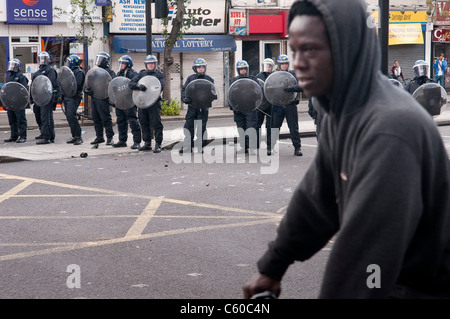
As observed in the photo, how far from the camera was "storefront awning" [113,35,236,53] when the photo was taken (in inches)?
1048

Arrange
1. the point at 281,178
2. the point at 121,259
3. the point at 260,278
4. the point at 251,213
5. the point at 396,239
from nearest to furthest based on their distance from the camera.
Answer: the point at 396,239, the point at 260,278, the point at 121,259, the point at 251,213, the point at 281,178

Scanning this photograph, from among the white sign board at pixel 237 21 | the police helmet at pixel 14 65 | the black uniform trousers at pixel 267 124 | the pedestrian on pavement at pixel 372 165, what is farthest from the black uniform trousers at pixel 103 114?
the pedestrian on pavement at pixel 372 165

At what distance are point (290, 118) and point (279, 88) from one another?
59cm

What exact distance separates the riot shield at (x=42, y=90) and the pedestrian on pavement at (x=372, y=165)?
578 inches

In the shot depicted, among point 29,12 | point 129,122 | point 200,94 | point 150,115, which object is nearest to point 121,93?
point 129,122

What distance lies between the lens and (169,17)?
25.2m

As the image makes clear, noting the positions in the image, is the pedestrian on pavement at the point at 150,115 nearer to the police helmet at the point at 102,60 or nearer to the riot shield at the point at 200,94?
the riot shield at the point at 200,94

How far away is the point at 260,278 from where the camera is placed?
2533 mm

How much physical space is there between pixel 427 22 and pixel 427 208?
3511 cm

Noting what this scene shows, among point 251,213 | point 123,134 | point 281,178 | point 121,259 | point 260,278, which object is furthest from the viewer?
point 123,134

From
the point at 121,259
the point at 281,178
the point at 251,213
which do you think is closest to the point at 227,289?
the point at 121,259

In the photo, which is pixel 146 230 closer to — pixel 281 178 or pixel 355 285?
pixel 281 178

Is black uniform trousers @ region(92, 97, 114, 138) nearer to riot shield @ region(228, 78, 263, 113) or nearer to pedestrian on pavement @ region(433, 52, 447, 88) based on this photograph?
riot shield @ region(228, 78, 263, 113)

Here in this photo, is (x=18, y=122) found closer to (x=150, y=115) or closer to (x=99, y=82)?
(x=99, y=82)
